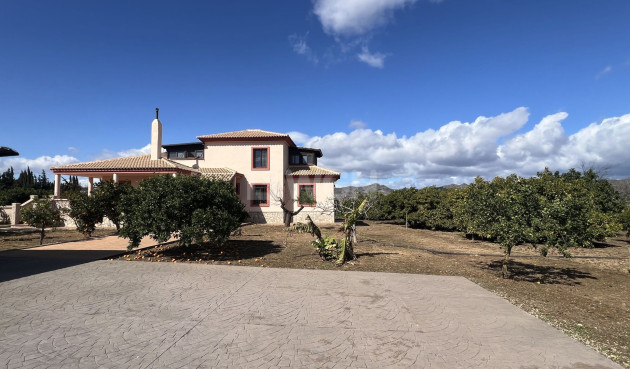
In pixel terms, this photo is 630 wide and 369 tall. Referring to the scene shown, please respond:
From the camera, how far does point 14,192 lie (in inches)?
1080

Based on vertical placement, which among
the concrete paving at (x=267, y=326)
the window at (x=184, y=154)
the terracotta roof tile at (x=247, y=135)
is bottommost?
the concrete paving at (x=267, y=326)

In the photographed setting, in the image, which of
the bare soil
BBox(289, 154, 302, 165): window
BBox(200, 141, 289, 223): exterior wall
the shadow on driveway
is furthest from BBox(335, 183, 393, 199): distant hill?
the shadow on driveway

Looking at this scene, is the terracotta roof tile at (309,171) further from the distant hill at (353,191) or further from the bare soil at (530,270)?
the bare soil at (530,270)

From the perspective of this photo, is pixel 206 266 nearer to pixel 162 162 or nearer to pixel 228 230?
pixel 228 230

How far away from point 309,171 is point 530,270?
17502mm

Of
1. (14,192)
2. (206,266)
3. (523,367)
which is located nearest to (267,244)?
(206,266)

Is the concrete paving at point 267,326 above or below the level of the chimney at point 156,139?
below

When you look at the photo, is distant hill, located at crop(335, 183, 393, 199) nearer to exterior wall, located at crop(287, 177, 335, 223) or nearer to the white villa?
exterior wall, located at crop(287, 177, 335, 223)

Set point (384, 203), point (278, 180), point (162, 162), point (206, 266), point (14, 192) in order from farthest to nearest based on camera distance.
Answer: point (384, 203), point (14, 192), point (278, 180), point (162, 162), point (206, 266)

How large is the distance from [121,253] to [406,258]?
33.1 ft

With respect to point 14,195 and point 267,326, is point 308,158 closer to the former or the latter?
point 267,326

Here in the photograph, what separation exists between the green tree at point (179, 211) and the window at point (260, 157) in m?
14.4

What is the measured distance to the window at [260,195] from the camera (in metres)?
24.5

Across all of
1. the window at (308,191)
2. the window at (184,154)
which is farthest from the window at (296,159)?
the window at (184,154)
